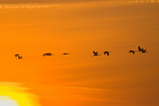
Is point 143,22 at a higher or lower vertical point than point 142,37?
higher

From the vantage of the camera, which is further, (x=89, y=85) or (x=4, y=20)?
(x=4, y=20)

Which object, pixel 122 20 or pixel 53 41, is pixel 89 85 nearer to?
pixel 53 41

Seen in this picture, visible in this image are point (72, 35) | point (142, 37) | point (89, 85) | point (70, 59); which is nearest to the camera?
point (89, 85)

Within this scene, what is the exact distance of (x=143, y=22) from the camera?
3050 cm

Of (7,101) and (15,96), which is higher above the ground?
(15,96)

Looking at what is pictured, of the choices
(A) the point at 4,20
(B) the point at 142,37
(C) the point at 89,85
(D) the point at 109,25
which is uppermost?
(A) the point at 4,20

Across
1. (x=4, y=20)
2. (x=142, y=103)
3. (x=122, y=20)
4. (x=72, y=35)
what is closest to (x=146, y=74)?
(x=142, y=103)

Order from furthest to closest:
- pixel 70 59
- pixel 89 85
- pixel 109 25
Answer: pixel 109 25, pixel 70 59, pixel 89 85

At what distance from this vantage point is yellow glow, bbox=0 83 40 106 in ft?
45.5

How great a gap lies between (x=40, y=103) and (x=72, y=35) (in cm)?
1271

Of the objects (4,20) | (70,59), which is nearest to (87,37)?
(70,59)

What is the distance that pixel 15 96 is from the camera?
48.0ft

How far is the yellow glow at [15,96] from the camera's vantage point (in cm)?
1387

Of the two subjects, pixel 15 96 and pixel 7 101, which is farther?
pixel 15 96
